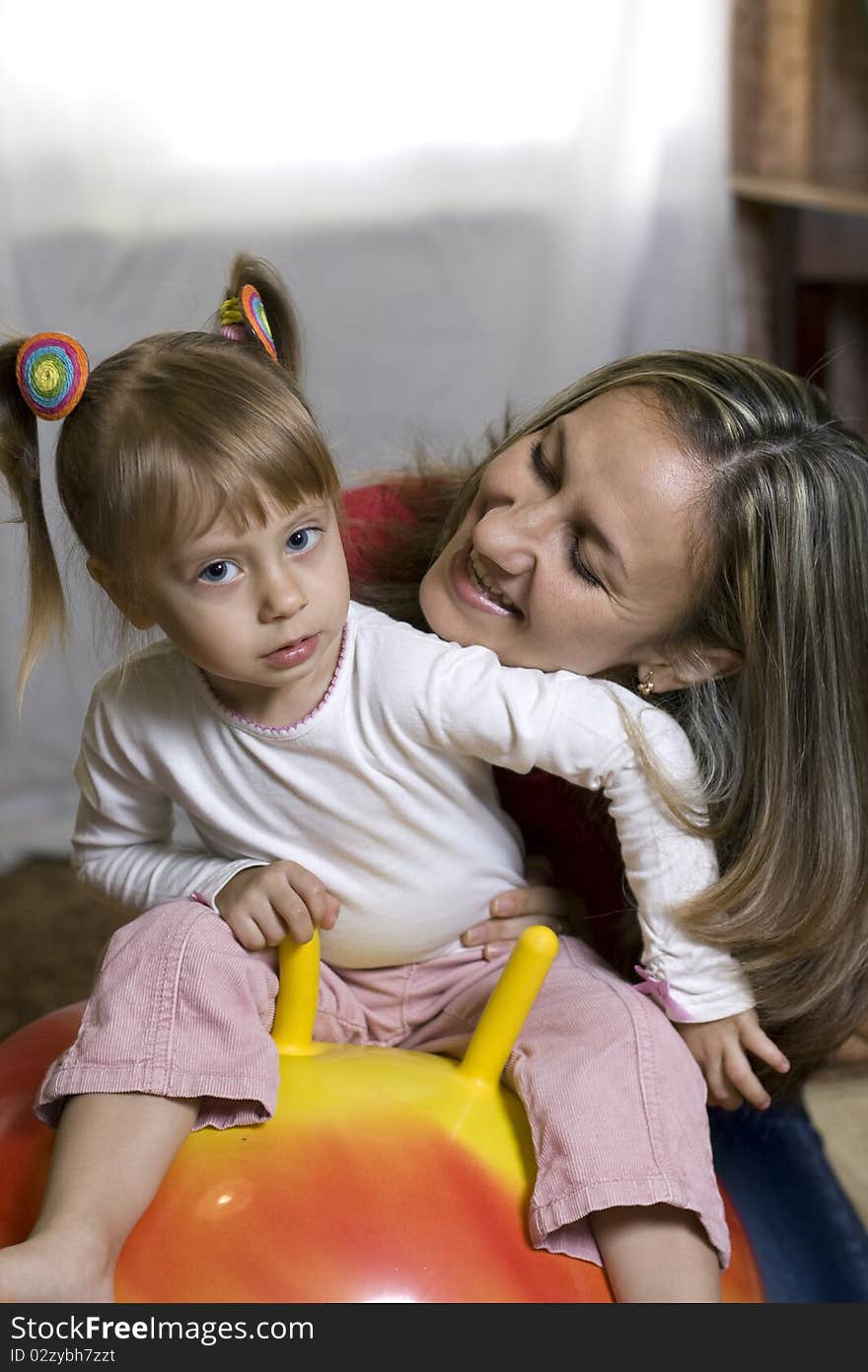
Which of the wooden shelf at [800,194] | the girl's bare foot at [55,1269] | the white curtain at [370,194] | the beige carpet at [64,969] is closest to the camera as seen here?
the girl's bare foot at [55,1269]

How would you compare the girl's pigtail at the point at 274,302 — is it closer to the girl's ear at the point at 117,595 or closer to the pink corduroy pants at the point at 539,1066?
the girl's ear at the point at 117,595

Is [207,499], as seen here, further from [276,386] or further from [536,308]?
[536,308]

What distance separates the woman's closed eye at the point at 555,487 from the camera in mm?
894

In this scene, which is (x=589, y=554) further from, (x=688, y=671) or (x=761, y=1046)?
(x=761, y=1046)

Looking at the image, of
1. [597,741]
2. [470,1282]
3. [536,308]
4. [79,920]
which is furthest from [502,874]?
[536,308]

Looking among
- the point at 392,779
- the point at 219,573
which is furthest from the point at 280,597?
the point at 392,779

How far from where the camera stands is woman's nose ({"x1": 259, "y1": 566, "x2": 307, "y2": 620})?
74 cm

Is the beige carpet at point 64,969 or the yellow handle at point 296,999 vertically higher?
the yellow handle at point 296,999

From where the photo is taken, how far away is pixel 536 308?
1.93 metres

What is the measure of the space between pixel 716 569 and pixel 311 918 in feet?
1.04

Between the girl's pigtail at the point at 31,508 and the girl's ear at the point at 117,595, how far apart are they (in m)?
0.03

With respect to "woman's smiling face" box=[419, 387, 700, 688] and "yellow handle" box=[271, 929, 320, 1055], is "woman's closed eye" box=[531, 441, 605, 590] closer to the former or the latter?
"woman's smiling face" box=[419, 387, 700, 688]

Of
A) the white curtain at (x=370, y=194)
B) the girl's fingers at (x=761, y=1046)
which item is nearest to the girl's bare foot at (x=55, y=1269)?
the girl's fingers at (x=761, y=1046)

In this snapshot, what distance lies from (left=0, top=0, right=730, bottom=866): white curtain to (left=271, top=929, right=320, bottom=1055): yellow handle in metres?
0.91
